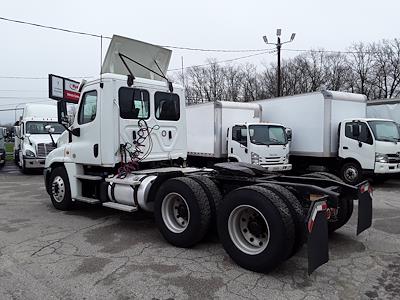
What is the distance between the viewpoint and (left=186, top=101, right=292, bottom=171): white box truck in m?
12.5

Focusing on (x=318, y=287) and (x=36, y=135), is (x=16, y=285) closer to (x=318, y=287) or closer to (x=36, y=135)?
(x=318, y=287)

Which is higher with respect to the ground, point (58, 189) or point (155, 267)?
point (58, 189)

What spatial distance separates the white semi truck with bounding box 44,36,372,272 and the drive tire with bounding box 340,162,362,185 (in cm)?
678

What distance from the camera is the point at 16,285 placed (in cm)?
417

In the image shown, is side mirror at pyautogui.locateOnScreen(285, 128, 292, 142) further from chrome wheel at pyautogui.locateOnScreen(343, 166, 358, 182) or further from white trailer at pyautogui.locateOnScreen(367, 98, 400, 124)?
white trailer at pyautogui.locateOnScreen(367, 98, 400, 124)

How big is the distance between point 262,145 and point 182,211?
731 centimetres

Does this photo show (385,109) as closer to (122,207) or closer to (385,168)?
(385,168)

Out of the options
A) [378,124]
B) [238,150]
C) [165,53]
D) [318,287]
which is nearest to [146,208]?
[318,287]

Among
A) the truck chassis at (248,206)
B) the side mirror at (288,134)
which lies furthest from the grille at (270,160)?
the truck chassis at (248,206)

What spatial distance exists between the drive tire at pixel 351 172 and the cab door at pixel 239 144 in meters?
3.23

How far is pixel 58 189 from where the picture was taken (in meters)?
8.05

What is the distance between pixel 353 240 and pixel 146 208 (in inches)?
130

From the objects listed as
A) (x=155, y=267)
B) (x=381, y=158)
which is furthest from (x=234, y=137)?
(x=155, y=267)

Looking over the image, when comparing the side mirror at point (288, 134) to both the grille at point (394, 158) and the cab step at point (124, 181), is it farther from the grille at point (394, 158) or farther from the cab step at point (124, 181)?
the cab step at point (124, 181)
